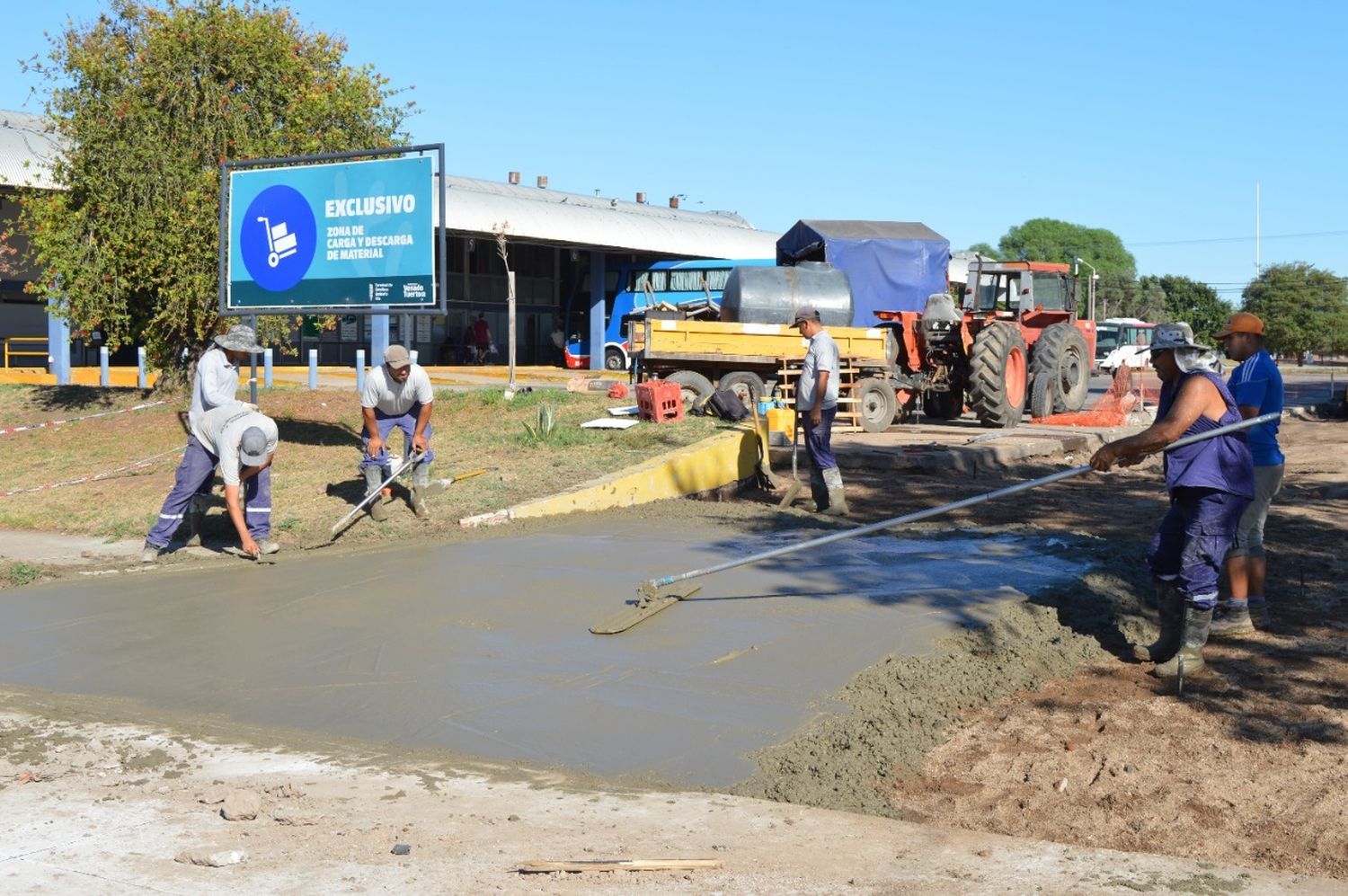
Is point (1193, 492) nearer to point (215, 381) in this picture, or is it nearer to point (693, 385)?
point (215, 381)

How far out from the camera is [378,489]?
34.2 feet

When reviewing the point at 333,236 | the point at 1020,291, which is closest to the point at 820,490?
the point at 333,236

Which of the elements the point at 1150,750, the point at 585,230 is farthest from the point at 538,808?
the point at 585,230

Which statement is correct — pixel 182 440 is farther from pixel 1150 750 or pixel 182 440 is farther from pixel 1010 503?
pixel 1150 750

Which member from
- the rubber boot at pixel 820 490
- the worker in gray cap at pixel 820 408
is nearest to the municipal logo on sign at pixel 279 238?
the worker in gray cap at pixel 820 408

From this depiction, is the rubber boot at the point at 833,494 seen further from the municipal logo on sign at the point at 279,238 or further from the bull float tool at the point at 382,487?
the municipal logo on sign at the point at 279,238

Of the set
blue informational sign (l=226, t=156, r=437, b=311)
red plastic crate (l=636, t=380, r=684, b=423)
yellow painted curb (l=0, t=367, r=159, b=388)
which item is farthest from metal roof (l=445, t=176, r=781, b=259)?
red plastic crate (l=636, t=380, r=684, b=423)

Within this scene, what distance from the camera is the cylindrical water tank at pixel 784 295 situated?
738 inches

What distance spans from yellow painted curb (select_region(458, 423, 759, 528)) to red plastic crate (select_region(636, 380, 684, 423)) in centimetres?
94

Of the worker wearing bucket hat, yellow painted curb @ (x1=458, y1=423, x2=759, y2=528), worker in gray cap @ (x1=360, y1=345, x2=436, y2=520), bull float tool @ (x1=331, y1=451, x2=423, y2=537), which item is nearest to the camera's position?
the worker wearing bucket hat

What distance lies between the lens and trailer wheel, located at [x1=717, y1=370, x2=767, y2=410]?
57.9ft

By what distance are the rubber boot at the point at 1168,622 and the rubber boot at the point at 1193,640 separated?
0.09 metres

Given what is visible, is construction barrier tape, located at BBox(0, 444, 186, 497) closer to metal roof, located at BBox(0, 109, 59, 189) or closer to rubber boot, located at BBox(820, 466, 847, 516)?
rubber boot, located at BBox(820, 466, 847, 516)

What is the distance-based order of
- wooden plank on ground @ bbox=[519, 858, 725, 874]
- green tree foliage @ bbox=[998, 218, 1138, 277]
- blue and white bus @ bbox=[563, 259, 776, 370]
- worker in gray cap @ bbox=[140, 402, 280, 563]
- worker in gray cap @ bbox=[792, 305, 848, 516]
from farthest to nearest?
1. green tree foliage @ bbox=[998, 218, 1138, 277]
2. blue and white bus @ bbox=[563, 259, 776, 370]
3. worker in gray cap @ bbox=[792, 305, 848, 516]
4. worker in gray cap @ bbox=[140, 402, 280, 563]
5. wooden plank on ground @ bbox=[519, 858, 725, 874]
